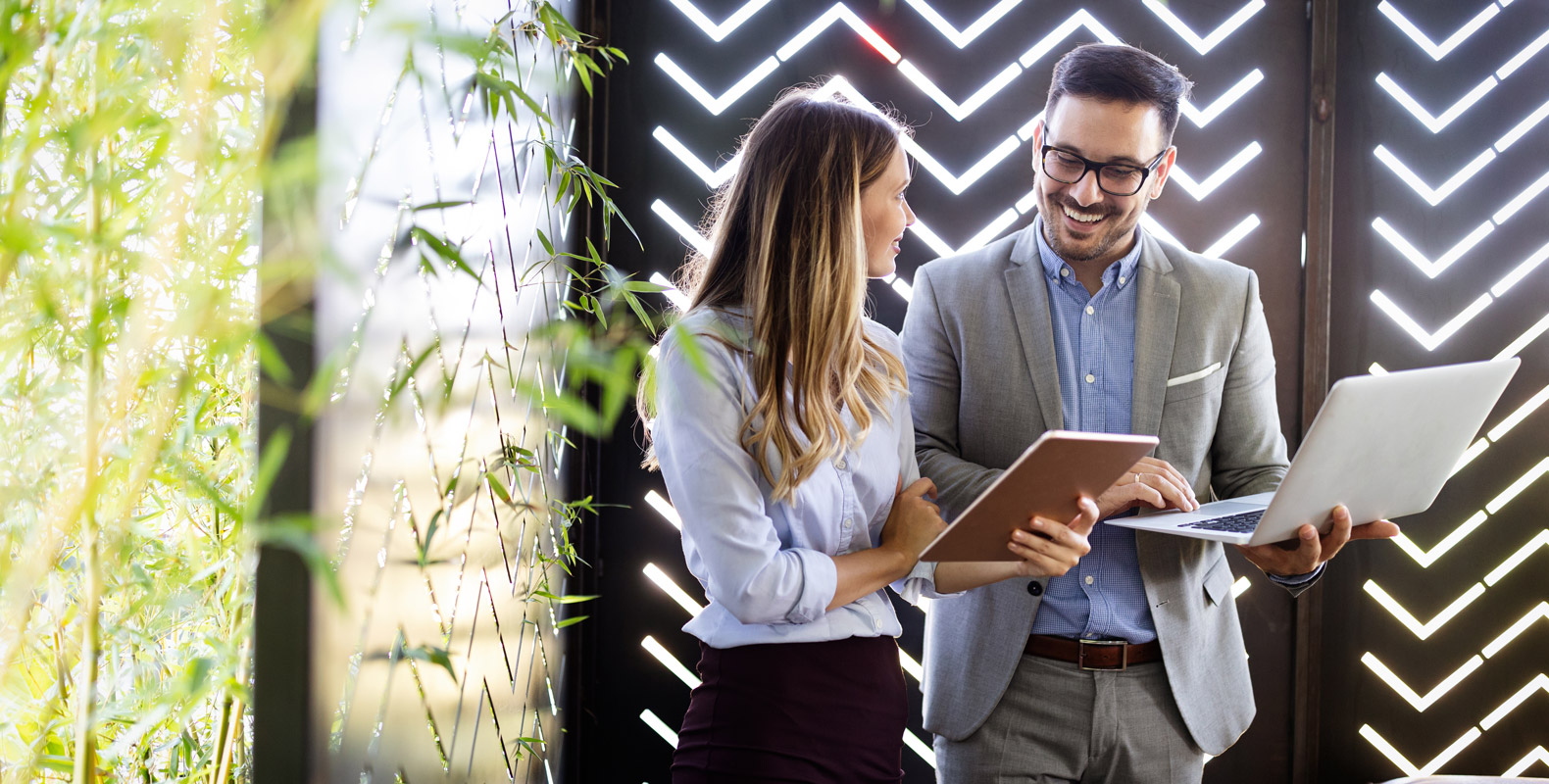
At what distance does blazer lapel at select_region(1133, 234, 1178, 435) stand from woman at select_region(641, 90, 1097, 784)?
40cm

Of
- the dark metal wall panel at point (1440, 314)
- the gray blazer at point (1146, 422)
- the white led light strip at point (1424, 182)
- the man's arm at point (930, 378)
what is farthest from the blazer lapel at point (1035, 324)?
the white led light strip at point (1424, 182)

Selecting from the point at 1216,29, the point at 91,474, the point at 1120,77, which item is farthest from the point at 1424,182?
the point at 91,474

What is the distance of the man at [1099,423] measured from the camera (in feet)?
5.61

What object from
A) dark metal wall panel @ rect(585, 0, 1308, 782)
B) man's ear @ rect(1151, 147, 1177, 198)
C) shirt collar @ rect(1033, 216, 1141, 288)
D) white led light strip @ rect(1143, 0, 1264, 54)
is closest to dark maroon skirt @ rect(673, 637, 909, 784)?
shirt collar @ rect(1033, 216, 1141, 288)

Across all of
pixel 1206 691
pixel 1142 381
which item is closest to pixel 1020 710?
pixel 1206 691

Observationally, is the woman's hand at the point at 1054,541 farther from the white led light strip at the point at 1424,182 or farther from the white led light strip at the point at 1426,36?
the white led light strip at the point at 1426,36

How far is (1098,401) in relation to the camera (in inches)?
71.7

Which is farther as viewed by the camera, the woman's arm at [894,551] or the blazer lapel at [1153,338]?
the blazer lapel at [1153,338]

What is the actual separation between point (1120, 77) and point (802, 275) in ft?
2.64

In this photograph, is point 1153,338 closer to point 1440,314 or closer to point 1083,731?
point 1083,731

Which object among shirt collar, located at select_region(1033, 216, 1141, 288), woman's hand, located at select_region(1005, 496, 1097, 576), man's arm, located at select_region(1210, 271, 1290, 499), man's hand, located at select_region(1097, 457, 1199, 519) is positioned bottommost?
woman's hand, located at select_region(1005, 496, 1097, 576)

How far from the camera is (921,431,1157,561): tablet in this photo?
119cm

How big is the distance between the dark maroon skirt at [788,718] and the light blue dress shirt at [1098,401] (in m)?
0.48

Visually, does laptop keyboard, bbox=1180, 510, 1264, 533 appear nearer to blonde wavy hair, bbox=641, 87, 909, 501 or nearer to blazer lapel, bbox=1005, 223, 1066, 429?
blazer lapel, bbox=1005, 223, 1066, 429
